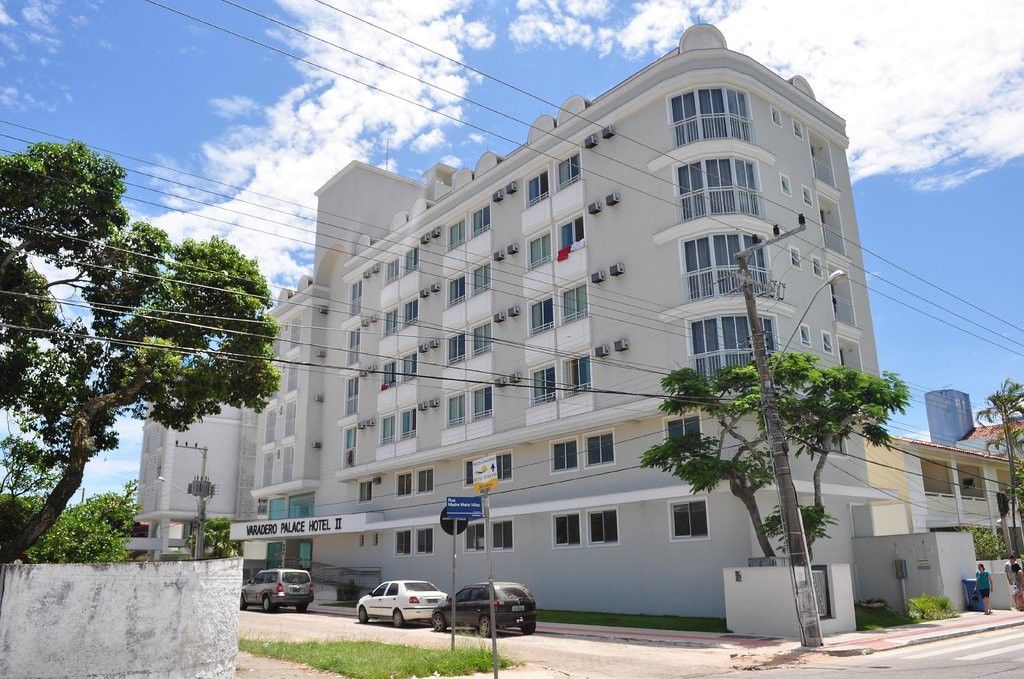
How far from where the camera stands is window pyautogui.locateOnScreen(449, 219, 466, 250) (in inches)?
1604

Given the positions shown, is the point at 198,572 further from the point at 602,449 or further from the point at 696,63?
the point at 696,63

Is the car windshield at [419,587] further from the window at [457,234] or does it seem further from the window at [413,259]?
the window at [413,259]

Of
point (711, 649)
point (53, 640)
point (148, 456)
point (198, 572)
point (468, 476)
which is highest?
point (148, 456)

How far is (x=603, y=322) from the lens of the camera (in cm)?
3152

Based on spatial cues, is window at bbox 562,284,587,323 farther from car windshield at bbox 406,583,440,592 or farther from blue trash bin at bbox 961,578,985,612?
blue trash bin at bbox 961,578,985,612

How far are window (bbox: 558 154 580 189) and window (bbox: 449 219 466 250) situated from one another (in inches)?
282

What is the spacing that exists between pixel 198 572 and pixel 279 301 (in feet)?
154

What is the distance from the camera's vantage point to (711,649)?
62.2ft

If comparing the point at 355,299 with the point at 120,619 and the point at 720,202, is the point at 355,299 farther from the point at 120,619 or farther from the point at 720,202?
the point at 120,619

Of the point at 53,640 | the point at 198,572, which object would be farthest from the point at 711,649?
the point at 53,640

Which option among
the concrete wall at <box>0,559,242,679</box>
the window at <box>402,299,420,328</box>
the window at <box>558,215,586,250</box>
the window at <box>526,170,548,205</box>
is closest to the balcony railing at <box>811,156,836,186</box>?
the window at <box>558,215,586,250</box>

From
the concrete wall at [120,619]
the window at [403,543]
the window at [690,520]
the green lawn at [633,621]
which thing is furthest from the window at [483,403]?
the concrete wall at [120,619]

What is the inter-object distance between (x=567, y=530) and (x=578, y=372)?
247 inches

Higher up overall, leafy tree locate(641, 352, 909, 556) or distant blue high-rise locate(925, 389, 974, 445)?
distant blue high-rise locate(925, 389, 974, 445)
